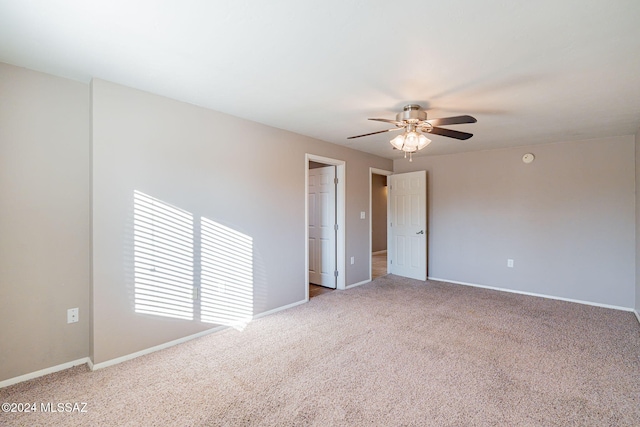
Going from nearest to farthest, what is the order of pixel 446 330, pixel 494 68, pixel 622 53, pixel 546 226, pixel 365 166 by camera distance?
pixel 622 53
pixel 494 68
pixel 446 330
pixel 546 226
pixel 365 166

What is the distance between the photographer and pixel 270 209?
11.9ft

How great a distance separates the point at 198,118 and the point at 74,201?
1.29 m

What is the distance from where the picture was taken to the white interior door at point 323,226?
15.7ft

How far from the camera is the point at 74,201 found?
2406 mm

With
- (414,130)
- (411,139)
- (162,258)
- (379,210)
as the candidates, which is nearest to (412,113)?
(414,130)

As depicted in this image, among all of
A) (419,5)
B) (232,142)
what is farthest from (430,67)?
(232,142)

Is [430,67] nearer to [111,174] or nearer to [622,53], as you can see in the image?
[622,53]

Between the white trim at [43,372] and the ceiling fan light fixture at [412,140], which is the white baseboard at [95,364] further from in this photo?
the ceiling fan light fixture at [412,140]

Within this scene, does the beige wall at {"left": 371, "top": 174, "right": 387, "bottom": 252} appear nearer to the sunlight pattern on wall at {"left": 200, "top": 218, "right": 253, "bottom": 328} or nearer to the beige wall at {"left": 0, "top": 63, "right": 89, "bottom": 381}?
the sunlight pattern on wall at {"left": 200, "top": 218, "right": 253, "bottom": 328}

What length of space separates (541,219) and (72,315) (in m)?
5.82

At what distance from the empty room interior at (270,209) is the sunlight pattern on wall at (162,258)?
0.02 meters

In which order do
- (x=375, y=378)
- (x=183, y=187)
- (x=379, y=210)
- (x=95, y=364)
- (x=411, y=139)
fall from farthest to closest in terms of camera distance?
(x=379, y=210)
(x=183, y=187)
(x=411, y=139)
(x=95, y=364)
(x=375, y=378)

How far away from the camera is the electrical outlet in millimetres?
2395

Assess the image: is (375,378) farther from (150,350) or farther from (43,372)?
(43,372)
